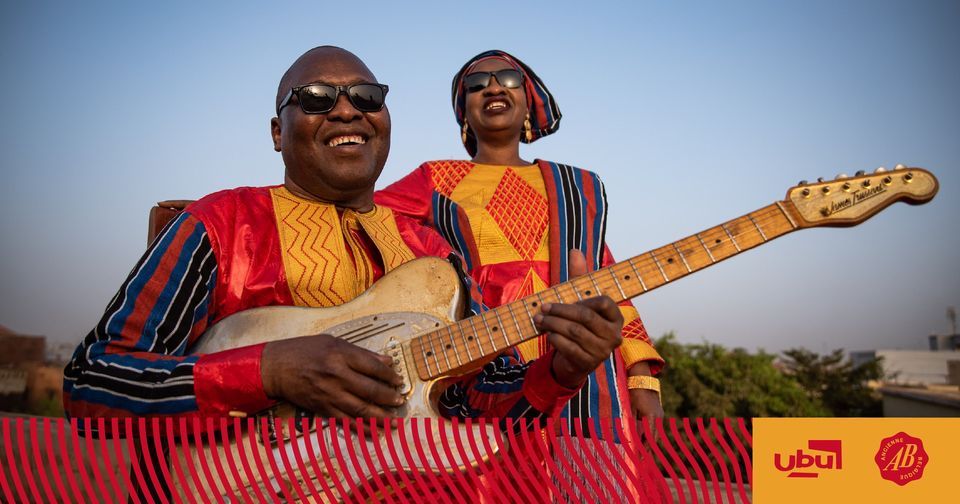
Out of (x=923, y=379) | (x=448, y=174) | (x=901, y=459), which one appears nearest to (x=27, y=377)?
(x=448, y=174)

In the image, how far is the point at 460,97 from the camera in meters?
4.33

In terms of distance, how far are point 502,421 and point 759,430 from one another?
0.96 m

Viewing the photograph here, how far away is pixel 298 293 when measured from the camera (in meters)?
2.64

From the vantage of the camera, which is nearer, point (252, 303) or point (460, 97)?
point (252, 303)

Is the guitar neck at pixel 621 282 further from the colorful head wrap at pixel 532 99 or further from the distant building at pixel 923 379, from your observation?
the distant building at pixel 923 379

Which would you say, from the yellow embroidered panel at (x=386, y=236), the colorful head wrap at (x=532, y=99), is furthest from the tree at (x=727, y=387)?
the yellow embroidered panel at (x=386, y=236)

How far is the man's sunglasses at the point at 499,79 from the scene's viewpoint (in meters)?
4.11

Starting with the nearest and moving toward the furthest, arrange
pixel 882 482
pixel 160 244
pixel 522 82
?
1. pixel 882 482
2. pixel 160 244
3. pixel 522 82

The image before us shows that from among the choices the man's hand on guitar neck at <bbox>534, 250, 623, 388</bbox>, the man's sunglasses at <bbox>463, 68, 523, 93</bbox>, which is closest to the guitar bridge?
the man's hand on guitar neck at <bbox>534, 250, 623, 388</bbox>

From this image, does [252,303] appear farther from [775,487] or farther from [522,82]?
[522,82]

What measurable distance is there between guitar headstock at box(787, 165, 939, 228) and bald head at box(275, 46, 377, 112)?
1.53m

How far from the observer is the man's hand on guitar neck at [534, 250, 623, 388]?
7.28ft

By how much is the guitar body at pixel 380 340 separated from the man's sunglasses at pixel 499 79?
1787mm

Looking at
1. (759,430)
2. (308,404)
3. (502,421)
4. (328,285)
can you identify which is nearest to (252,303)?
(328,285)
